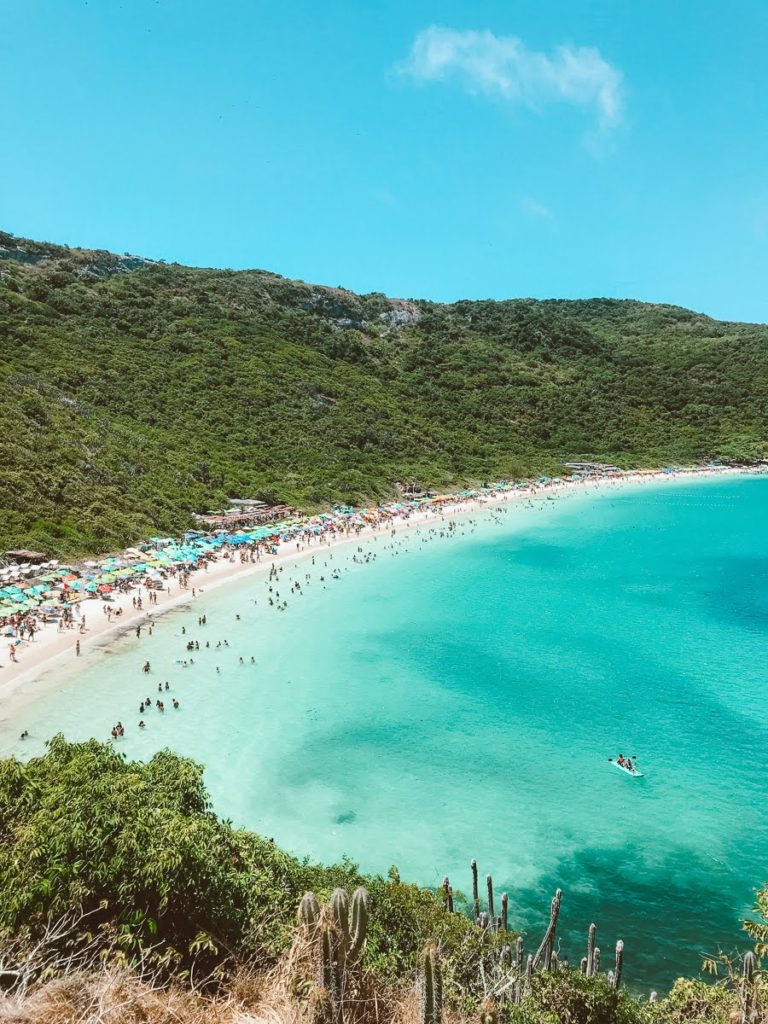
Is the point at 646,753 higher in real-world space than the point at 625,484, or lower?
lower

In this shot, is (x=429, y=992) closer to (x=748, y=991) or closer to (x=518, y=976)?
(x=518, y=976)

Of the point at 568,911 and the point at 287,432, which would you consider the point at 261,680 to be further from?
the point at 287,432

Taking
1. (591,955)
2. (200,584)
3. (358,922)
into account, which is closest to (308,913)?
(358,922)

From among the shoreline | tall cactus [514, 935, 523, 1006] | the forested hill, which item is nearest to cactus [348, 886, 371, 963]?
tall cactus [514, 935, 523, 1006]

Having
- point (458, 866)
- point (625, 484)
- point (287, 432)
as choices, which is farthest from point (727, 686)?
point (625, 484)

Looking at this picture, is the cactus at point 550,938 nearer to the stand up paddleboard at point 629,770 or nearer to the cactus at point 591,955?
the cactus at point 591,955
